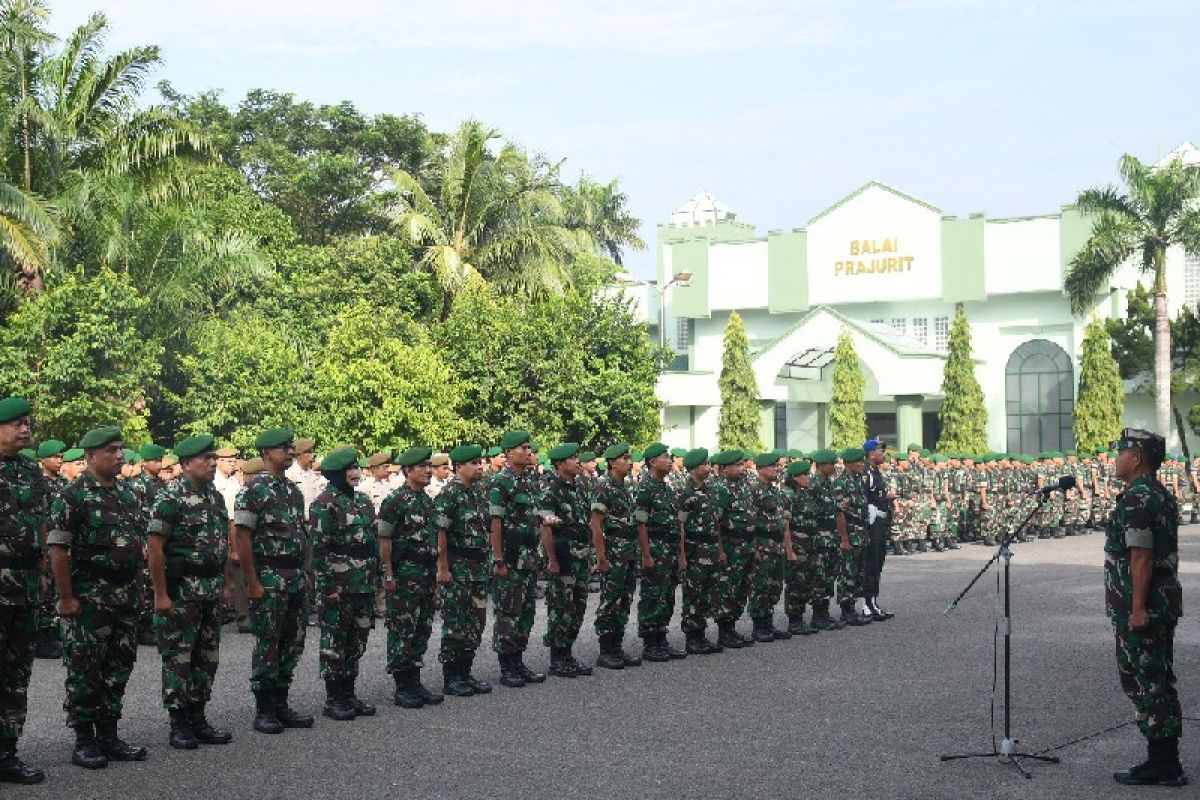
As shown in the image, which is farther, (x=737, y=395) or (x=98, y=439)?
(x=737, y=395)

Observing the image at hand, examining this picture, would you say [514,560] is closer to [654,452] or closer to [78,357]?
[654,452]

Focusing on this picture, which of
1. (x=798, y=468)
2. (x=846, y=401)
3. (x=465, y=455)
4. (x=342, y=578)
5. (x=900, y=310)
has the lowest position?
(x=342, y=578)

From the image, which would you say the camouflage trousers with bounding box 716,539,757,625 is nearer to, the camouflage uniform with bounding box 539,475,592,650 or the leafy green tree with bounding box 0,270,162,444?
the camouflage uniform with bounding box 539,475,592,650

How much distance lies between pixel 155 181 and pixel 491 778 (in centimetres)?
2292

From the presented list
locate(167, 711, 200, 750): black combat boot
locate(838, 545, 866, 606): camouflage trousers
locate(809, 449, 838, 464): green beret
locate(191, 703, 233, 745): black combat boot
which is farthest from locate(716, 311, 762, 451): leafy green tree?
locate(167, 711, 200, 750): black combat boot

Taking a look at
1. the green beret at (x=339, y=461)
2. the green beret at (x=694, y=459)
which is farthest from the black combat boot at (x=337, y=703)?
the green beret at (x=694, y=459)

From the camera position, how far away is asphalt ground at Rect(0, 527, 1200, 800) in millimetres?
8086

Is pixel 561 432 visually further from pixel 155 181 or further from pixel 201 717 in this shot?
pixel 201 717

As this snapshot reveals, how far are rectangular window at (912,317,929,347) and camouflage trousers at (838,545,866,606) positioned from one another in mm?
39400

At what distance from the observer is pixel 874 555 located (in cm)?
1628

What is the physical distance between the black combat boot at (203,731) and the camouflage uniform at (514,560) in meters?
2.88

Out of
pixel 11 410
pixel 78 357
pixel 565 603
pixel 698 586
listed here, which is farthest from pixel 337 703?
pixel 78 357

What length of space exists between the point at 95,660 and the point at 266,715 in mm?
1389

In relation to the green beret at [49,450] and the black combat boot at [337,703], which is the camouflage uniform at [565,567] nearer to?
the black combat boot at [337,703]
